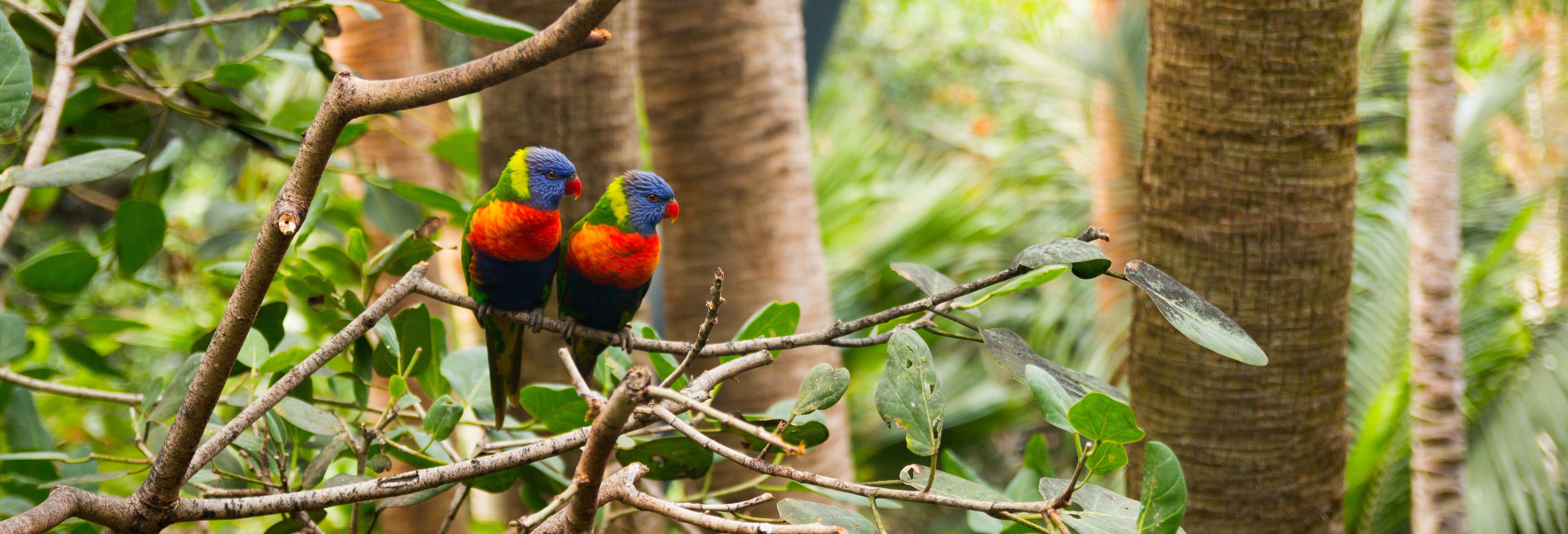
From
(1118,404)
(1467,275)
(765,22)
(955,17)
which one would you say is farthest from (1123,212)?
(955,17)

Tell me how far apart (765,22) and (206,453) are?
103 cm

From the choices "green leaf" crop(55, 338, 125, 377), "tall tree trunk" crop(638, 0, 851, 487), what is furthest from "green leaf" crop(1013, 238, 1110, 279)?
"green leaf" crop(55, 338, 125, 377)

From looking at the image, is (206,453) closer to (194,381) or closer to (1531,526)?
(194,381)

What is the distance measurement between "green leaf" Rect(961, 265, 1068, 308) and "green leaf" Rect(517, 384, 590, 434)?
1.11ft

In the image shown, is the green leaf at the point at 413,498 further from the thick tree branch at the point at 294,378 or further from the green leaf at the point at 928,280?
the green leaf at the point at 928,280

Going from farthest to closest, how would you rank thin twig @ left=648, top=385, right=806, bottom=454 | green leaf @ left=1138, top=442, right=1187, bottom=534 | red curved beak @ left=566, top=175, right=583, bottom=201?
red curved beak @ left=566, top=175, right=583, bottom=201, green leaf @ left=1138, top=442, right=1187, bottom=534, thin twig @ left=648, top=385, right=806, bottom=454

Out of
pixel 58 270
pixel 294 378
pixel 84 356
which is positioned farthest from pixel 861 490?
pixel 84 356

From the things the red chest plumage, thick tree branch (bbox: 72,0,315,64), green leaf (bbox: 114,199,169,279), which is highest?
thick tree branch (bbox: 72,0,315,64)

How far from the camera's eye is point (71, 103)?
2.91ft

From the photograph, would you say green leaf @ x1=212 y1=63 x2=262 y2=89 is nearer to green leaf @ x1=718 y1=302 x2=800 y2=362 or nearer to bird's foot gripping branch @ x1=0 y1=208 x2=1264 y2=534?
bird's foot gripping branch @ x1=0 y1=208 x2=1264 y2=534

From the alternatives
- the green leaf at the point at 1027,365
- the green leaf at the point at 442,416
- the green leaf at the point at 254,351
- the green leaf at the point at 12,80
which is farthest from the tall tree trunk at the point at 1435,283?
the green leaf at the point at 12,80

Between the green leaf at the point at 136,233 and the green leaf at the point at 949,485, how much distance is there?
0.76m

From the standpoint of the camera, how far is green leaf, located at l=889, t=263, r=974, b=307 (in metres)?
0.60

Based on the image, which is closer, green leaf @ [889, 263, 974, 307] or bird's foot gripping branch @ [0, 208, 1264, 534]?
bird's foot gripping branch @ [0, 208, 1264, 534]
